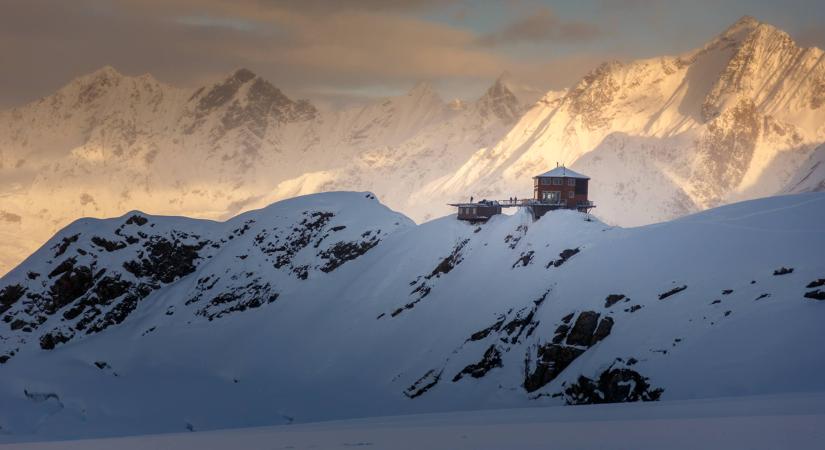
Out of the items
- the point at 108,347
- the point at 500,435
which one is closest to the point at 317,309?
the point at 108,347

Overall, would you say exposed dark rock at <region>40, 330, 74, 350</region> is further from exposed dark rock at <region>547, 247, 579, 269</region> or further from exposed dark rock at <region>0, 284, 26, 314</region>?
exposed dark rock at <region>547, 247, 579, 269</region>

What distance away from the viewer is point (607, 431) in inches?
1797

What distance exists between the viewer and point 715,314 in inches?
3081

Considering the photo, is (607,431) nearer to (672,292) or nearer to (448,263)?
(672,292)

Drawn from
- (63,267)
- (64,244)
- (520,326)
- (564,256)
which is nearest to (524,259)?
(564,256)

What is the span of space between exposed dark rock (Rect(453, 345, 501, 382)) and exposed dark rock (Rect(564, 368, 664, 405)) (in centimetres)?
1495

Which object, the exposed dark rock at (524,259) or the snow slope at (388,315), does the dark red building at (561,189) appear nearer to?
the snow slope at (388,315)

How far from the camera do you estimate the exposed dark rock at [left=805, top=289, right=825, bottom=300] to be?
2896 inches

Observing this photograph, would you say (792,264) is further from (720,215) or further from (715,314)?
(720,215)

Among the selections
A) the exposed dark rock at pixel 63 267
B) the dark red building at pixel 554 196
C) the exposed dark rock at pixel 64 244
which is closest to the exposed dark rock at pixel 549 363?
the dark red building at pixel 554 196

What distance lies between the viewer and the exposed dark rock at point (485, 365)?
316 ft

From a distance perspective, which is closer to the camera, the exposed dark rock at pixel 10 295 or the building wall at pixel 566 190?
the building wall at pixel 566 190

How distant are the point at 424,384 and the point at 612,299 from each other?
70.2 ft

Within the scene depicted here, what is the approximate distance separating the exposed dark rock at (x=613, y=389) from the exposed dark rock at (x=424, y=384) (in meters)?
20.2
